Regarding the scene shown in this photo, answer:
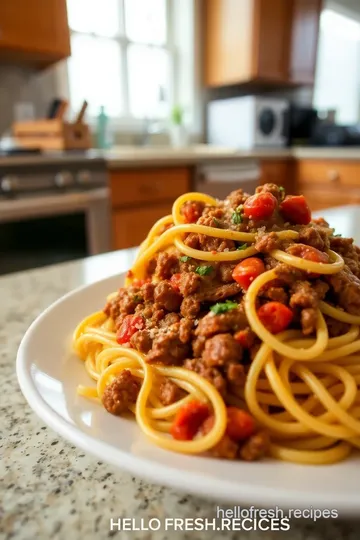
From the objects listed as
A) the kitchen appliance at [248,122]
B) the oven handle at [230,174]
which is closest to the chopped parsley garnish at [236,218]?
the oven handle at [230,174]

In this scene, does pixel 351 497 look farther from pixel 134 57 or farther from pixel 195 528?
pixel 134 57

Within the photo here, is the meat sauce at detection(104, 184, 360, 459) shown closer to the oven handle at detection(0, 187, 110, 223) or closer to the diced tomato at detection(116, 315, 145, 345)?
the diced tomato at detection(116, 315, 145, 345)

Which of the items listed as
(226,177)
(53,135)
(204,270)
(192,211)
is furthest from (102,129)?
(204,270)

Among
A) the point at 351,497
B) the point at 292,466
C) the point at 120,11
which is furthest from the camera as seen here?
the point at 120,11

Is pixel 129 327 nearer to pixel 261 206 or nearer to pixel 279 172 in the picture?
pixel 261 206

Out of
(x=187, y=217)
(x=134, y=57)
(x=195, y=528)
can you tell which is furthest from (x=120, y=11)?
(x=195, y=528)

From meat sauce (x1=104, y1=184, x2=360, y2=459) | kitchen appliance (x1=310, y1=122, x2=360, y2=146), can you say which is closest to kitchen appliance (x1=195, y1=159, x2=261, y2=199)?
kitchen appliance (x1=310, y1=122, x2=360, y2=146)

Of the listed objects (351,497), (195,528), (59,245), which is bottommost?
(59,245)
